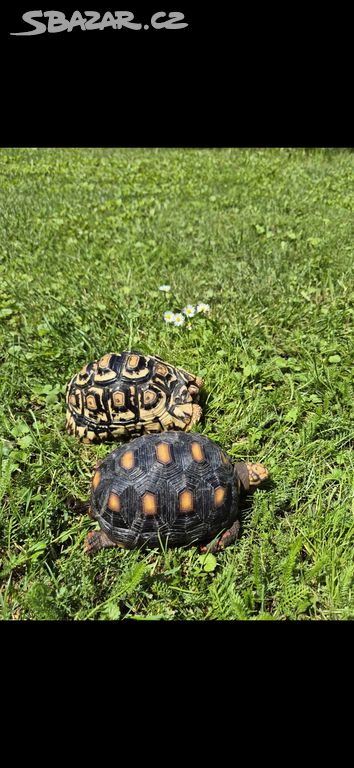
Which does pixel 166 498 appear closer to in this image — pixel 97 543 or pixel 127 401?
pixel 97 543

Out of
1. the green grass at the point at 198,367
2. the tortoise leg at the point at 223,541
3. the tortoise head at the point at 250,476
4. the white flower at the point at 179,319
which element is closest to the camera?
the green grass at the point at 198,367

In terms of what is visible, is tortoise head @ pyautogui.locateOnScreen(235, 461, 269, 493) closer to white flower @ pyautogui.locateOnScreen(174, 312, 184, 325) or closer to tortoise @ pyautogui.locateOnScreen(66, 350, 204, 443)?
tortoise @ pyautogui.locateOnScreen(66, 350, 204, 443)

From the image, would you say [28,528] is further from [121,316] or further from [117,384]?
[121,316]

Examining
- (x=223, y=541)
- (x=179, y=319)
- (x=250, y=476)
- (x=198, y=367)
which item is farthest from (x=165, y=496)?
(x=179, y=319)

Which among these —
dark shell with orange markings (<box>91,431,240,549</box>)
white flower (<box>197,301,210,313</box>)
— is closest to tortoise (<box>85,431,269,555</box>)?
dark shell with orange markings (<box>91,431,240,549</box>)

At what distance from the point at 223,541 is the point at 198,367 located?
1663mm

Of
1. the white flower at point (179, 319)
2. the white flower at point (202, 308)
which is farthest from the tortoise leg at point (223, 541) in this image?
the white flower at point (202, 308)

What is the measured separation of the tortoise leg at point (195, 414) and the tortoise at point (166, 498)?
0.54 m

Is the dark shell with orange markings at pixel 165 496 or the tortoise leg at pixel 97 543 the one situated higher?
the dark shell with orange markings at pixel 165 496

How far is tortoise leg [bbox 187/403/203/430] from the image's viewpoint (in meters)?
3.19

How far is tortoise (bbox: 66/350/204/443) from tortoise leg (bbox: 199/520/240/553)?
821mm

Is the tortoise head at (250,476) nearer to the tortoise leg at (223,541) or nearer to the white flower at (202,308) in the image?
the tortoise leg at (223,541)

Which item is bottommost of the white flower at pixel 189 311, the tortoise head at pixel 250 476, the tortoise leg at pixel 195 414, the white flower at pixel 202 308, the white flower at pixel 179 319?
the tortoise head at pixel 250 476

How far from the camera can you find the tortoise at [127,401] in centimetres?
312
